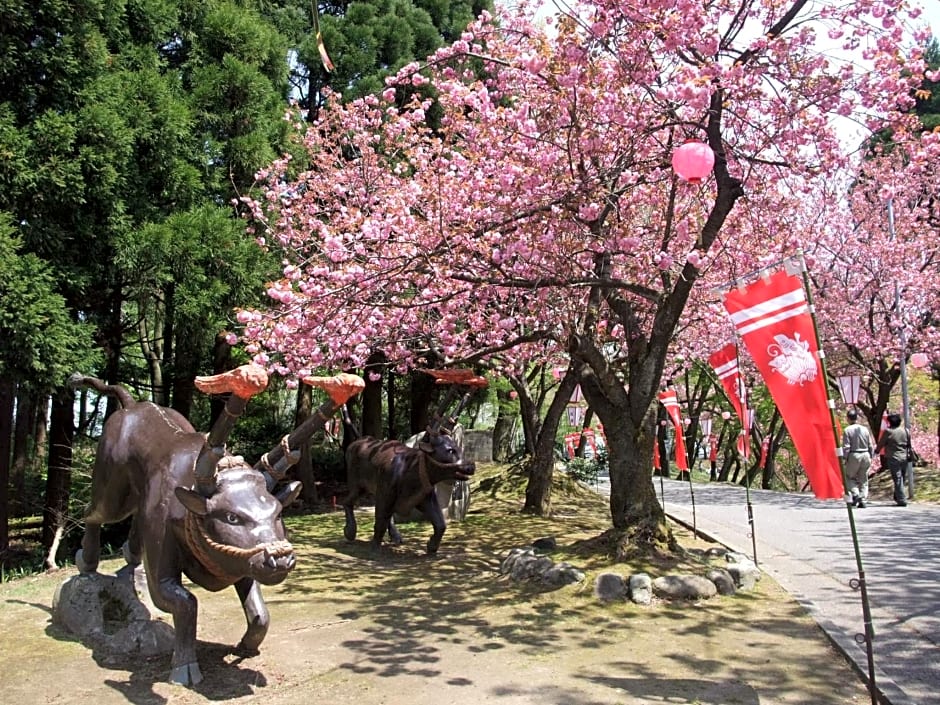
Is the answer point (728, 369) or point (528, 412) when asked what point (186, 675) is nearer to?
point (728, 369)

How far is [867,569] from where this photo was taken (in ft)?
29.2

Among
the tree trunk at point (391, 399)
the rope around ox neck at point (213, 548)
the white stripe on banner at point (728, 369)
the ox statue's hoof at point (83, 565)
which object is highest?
the tree trunk at point (391, 399)

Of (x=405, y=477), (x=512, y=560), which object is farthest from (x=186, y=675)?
(x=405, y=477)

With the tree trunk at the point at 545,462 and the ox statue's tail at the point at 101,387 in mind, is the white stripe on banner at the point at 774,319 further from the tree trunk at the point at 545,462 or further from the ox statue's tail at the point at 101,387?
the tree trunk at the point at 545,462

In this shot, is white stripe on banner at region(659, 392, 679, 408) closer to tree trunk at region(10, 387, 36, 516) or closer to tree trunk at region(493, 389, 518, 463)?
tree trunk at region(493, 389, 518, 463)

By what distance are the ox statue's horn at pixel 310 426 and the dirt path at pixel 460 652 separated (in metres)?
1.54

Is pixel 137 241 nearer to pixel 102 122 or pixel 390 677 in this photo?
pixel 102 122

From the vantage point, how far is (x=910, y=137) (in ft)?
25.8

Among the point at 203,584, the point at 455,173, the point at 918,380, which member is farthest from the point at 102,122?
the point at 918,380

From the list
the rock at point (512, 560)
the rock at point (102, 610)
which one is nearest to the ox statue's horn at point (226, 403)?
the rock at point (102, 610)

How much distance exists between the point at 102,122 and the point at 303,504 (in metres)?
10.0

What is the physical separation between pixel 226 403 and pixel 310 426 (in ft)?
2.98

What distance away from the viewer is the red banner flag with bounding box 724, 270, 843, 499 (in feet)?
16.2

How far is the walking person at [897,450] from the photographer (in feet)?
48.4
